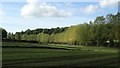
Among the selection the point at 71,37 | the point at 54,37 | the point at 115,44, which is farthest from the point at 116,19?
the point at 54,37

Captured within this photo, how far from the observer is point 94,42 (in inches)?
4424

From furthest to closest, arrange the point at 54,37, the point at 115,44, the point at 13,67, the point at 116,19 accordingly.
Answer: the point at 54,37, the point at 116,19, the point at 115,44, the point at 13,67

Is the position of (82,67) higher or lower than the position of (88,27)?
lower

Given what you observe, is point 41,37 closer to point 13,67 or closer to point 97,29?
point 97,29

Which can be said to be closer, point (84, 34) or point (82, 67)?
point (82, 67)

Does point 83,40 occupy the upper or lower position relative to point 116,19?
lower

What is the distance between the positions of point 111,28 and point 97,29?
230 inches

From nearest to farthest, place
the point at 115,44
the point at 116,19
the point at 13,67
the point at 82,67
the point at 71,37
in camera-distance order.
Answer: the point at 13,67 < the point at 82,67 < the point at 115,44 < the point at 116,19 < the point at 71,37

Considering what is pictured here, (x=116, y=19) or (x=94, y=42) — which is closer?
(x=116, y=19)

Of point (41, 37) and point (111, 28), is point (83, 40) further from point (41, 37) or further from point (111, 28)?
point (41, 37)

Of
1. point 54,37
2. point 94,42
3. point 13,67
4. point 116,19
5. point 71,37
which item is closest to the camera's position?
point 13,67

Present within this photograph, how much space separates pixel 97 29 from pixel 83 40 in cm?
1003

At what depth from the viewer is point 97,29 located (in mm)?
106875

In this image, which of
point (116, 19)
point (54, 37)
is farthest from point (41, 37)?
point (116, 19)
